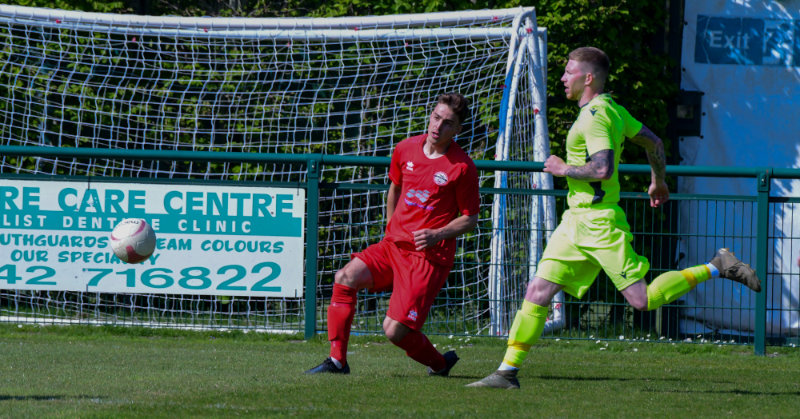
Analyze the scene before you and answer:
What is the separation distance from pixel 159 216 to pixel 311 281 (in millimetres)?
1387

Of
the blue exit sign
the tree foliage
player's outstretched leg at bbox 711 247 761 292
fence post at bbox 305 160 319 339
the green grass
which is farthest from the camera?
the blue exit sign

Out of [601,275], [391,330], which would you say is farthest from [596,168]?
[601,275]

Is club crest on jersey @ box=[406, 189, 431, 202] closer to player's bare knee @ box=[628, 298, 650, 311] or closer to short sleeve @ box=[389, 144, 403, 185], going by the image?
short sleeve @ box=[389, 144, 403, 185]

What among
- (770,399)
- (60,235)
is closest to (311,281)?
(60,235)

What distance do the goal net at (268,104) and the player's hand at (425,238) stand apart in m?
2.92

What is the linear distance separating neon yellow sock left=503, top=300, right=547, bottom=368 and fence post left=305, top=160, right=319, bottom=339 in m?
3.16

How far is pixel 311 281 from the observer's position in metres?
9.20

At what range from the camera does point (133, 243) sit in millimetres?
7723

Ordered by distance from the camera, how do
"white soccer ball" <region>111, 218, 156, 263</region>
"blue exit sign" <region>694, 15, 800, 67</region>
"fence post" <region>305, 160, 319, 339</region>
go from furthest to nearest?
"blue exit sign" <region>694, 15, 800, 67</region> < "fence post" <region>305, 160, 319, 339</region> < "white soccer ball" <region>111, 218, 156, 263</region>

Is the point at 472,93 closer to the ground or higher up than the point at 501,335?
higher up

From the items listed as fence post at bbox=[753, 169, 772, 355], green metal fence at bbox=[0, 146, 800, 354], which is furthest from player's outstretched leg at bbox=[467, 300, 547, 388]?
fence post at bbox=[753, 169, 772, 355]

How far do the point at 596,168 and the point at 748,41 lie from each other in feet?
22.0

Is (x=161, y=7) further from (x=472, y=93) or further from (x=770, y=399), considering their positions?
(x=770, y=399)

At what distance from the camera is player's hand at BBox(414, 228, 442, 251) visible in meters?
6.59
